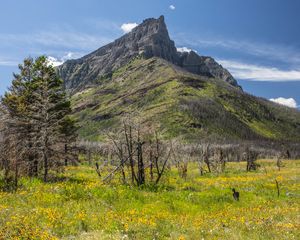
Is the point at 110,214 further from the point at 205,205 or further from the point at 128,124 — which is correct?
the point at 128,124

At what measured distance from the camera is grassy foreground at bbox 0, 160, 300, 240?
35.8ft

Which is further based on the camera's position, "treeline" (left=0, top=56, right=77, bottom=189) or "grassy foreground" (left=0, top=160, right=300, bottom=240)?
"treeline" (left=0, top=56, right=77, bottom=189)

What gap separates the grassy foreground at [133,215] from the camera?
35.8 feet

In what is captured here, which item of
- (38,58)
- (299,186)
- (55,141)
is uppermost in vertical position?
(38,58)

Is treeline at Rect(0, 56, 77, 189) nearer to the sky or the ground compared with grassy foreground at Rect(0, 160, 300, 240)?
nearer to the sky

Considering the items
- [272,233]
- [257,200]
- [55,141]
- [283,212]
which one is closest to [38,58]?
[55,141]

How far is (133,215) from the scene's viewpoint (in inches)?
566

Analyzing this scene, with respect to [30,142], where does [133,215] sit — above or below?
below

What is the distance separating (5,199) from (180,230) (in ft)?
26.8

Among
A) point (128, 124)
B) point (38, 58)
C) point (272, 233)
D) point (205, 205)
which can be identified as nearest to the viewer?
point (272, 233)

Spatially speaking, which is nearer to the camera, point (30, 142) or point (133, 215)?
point (133, 215)

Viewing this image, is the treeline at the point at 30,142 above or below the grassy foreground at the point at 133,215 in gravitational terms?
above

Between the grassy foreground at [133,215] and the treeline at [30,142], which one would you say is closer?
the grassy foreground at [133,215]

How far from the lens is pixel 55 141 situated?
2464 cm
